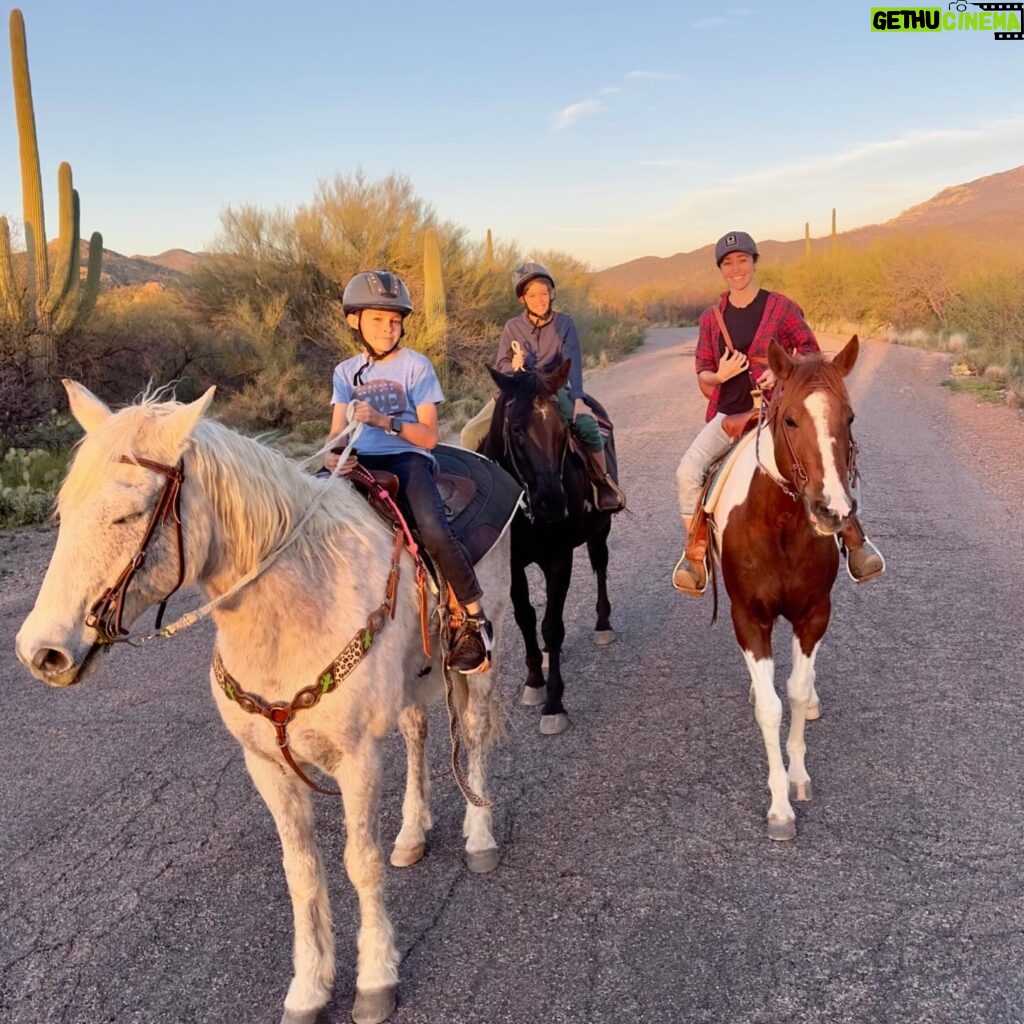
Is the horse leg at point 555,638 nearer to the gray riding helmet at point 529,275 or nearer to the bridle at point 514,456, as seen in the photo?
the bridle at point 514,456

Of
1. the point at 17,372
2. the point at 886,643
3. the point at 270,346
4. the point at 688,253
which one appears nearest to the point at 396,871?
the point at 886,643

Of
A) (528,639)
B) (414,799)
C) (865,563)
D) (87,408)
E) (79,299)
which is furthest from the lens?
(79,299)

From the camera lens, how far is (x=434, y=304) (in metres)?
21.3

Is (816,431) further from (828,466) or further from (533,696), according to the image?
(533,696)

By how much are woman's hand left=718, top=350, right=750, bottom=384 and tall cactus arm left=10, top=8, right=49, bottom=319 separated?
1295 centimetres

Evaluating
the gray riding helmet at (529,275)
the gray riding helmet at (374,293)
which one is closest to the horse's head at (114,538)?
the gray riding helmet at (374,293)

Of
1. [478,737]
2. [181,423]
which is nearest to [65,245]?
[478,737]

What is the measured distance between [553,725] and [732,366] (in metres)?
2.38

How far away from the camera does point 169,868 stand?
3451 millimetres

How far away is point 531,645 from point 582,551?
3.37m

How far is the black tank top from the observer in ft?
16.2

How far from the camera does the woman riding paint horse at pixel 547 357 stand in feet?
18.0

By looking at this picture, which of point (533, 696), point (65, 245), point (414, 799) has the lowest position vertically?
point (533, 696)

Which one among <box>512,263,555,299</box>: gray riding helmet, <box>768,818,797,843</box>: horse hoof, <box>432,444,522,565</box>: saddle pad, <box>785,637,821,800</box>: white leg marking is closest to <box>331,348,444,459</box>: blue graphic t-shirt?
<box>432,444,522,565</box>: saddle pad
